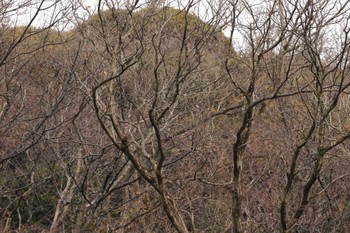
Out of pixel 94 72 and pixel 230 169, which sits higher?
pixel 94 72

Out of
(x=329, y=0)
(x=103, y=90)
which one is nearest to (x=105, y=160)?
(x=103, y=90)

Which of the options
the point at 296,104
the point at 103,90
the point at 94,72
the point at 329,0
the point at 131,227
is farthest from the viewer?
the point at 296,104

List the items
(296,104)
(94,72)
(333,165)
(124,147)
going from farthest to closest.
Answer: (296,104) < (333,165) < (94,72) < (124,147)

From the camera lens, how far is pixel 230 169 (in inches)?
327

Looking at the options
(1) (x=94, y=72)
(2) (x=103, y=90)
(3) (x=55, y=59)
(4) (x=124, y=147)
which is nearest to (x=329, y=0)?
(4) (x=124, y=147)

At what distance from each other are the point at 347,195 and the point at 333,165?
0.53 metres

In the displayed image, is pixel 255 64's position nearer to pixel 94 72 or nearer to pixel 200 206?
pixel 94 72

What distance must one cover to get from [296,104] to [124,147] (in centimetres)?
595

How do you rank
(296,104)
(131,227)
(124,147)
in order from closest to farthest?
(124,147) < (131,227) < (296,104)

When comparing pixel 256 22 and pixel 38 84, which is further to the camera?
pixel 38 84

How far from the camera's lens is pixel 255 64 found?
3963 millimetres

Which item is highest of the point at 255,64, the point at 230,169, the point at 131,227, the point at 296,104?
the point at 255,64

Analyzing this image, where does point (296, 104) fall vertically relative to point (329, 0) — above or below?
below

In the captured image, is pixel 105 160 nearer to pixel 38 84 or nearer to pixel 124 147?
pixel 38 84
